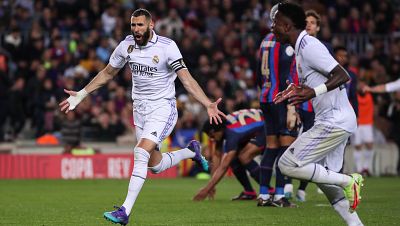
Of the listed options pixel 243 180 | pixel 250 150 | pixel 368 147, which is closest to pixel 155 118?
pixel 250 150

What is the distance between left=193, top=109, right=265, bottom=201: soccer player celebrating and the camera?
45.3ft

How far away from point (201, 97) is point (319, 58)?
73.9 inches

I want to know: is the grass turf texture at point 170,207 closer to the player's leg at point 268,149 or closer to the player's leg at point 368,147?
the player's leg at point 268,149

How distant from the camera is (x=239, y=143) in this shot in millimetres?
14195

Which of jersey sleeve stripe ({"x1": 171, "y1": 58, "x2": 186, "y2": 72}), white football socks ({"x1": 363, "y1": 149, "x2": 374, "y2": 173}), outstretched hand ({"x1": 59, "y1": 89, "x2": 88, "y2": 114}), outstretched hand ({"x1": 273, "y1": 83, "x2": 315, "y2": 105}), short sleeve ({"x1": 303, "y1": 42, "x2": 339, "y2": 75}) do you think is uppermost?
short sleeve ({"x1": 303, "y1": 42, "x2": 339, "y2": 75})

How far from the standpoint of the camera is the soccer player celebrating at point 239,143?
544 inches

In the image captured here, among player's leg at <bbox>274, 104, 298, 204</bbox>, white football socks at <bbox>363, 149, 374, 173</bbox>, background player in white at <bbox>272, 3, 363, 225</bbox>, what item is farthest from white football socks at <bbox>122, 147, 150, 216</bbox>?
white football socks at <bbox>363, 149, 374, 173</bbox>

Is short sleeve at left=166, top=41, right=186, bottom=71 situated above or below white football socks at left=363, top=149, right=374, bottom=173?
above

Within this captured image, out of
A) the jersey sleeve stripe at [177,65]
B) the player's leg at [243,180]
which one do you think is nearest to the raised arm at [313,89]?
the jersey sleeve stripe at [177,65]

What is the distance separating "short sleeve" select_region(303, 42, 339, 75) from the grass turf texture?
6.47ft

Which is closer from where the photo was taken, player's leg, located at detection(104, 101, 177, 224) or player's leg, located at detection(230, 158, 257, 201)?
player's leg, located at detection(104, 101, 177, 224)

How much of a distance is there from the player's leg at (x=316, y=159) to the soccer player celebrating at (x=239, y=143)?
446 centimetres

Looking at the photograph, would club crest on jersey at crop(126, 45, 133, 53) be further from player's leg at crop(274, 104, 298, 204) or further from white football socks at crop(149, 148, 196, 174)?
player's leg at crop(274, 104, 298, 204)

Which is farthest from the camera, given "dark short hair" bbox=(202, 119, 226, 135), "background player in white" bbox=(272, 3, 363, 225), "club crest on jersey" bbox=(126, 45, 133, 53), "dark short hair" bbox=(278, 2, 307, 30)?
"dark short hair" bbox=(202, 119, 226, 135)
